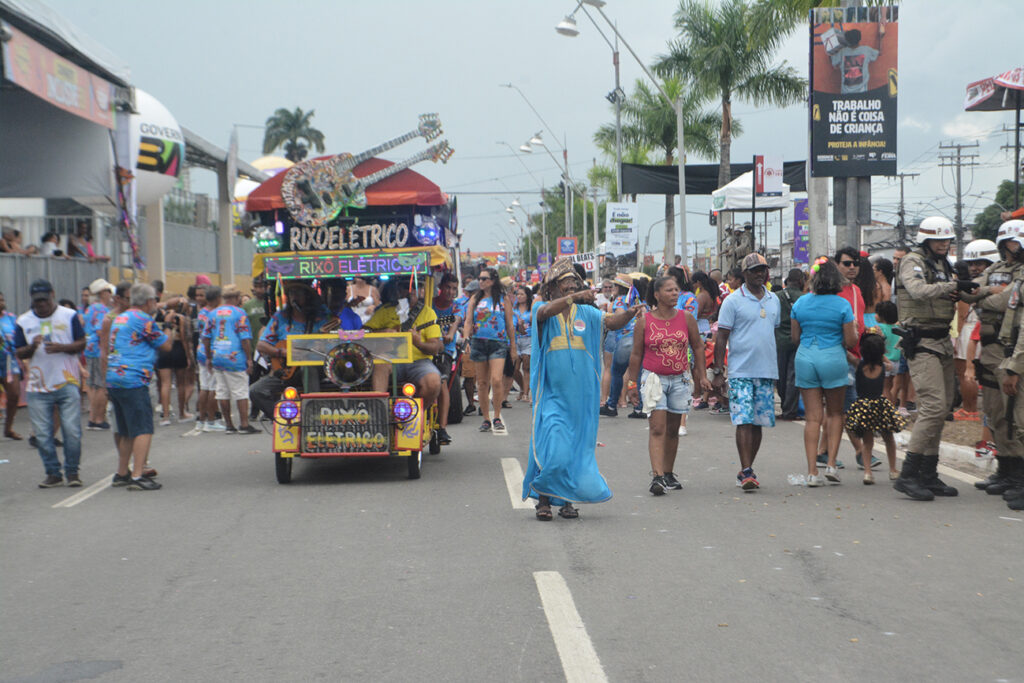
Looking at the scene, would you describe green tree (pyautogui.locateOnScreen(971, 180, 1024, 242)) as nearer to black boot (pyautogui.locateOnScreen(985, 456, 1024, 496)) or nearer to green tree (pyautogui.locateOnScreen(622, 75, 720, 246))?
green tree (pyautogui.locateOnScreen(622, 75, 720, 246))

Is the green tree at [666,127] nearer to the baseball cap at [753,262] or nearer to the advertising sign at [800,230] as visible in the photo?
the advertising sign at [800,230]

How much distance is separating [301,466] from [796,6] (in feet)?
62.2

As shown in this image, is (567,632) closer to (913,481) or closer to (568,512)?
(568,512)

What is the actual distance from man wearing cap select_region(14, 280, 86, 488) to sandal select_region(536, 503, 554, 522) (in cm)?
496

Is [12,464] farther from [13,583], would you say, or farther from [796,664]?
[796,664]

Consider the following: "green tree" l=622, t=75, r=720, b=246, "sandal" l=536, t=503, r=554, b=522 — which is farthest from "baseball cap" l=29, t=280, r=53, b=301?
"green tree" l=622, t=75, r=720, b=246

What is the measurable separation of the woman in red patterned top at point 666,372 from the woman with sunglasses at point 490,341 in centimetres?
471

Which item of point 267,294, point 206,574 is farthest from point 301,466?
point 206,574

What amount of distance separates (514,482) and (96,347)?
24.8 ft

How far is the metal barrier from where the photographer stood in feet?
68.0

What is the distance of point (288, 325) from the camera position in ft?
37.0

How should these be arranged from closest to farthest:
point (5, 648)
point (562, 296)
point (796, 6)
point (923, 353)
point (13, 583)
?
point (5, 648), point (13, 583), point (562, 296), point (923, 353), point (796, 6)

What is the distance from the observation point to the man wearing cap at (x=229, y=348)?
587 inches

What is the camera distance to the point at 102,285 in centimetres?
1424
